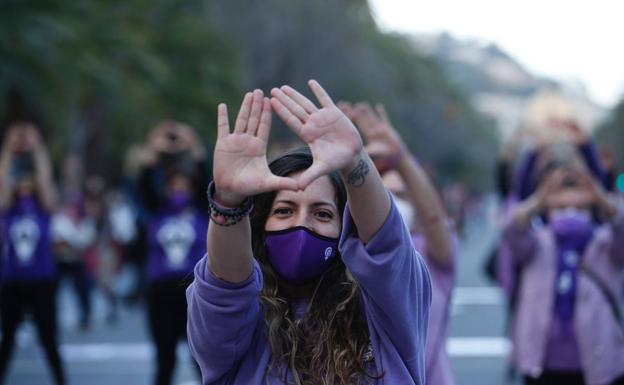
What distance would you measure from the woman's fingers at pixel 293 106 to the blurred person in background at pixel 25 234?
222 inches

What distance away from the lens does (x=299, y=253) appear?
8.79ft

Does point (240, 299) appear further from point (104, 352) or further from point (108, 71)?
point (108, 71)

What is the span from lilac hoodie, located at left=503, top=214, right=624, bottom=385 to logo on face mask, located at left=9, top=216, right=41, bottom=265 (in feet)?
13.1

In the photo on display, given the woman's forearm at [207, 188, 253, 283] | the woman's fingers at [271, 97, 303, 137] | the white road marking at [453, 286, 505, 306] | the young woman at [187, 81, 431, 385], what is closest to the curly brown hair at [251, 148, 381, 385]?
the young woman at [187, 81, 431, 385]

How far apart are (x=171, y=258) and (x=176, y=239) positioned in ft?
0.44

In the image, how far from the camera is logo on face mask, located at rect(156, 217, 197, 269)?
698 centimetres

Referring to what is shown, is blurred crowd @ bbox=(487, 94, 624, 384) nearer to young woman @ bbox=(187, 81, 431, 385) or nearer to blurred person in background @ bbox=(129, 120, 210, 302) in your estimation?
blurred person in background @ bbox=(129, 120, 210, 302)

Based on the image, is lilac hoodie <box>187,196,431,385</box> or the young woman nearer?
the young woman

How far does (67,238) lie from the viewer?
1309 centimetres

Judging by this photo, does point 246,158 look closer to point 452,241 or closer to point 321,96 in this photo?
A: point 321,96

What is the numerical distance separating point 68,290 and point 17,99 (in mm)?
4604

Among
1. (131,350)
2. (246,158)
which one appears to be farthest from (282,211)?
(131,350)

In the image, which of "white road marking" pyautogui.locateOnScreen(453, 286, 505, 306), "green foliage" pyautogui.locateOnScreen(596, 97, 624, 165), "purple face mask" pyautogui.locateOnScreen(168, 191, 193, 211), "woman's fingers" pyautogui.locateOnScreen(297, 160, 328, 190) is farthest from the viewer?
"green foliage" pyautogui.locateOnScreen(596, 97, 624, 165)

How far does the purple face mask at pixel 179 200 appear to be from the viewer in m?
7.15
